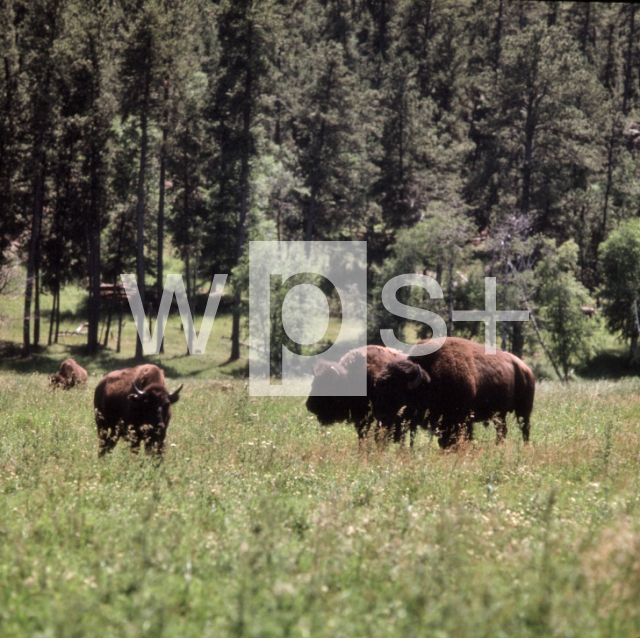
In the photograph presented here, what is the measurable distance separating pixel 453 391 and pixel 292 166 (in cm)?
4602

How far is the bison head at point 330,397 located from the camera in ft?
42.0

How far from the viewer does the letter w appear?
45.2 metres

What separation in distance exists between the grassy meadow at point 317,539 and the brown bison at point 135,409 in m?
0.35

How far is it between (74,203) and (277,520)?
130 ft

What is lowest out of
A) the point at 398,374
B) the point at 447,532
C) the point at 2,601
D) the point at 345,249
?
the point at 2,601

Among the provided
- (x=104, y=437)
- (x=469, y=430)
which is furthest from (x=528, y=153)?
(x=104, y=437)

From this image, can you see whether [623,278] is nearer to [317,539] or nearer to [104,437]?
[104,437]

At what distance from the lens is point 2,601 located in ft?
15.9

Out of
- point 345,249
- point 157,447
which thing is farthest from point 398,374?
point 345,249

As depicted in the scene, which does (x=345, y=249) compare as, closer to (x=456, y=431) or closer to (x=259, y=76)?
(x=259, y=76)

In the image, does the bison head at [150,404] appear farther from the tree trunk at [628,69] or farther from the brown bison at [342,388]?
the tree trunk at [628,69]

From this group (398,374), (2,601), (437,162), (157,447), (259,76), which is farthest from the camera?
(437,162)

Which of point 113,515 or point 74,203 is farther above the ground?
point 74,203

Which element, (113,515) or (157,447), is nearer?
(113,515)
